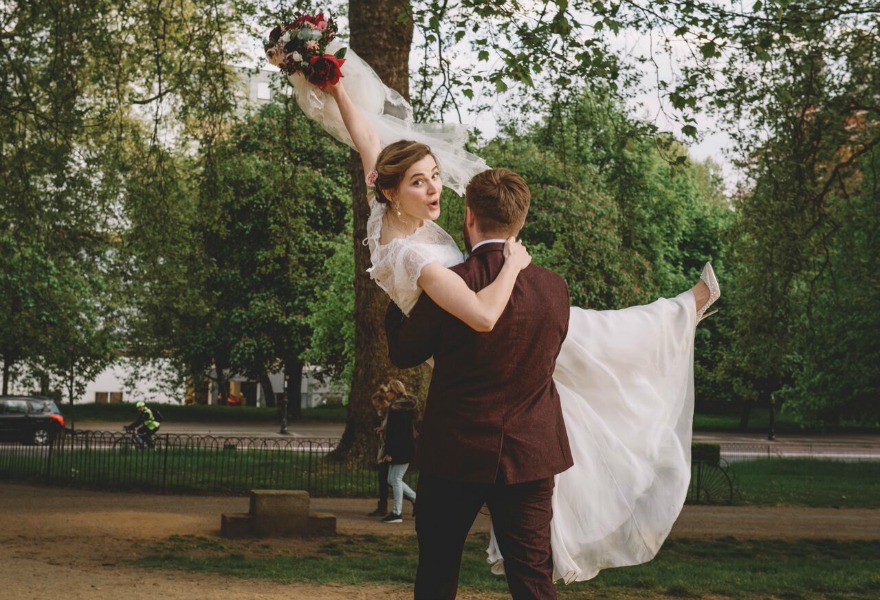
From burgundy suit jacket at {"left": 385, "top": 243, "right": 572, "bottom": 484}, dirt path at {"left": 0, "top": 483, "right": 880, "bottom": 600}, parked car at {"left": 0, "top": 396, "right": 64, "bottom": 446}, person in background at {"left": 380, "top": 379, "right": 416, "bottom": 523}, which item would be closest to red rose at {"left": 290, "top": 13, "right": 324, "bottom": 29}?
burgundy suit jacket at {"left": 385, "top": 243, "right": 572, "bottom": 484}

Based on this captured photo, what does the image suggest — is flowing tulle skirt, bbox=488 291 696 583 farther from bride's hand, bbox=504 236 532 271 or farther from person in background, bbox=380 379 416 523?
person in background, bbox=380 379 416 523

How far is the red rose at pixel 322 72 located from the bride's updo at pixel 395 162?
30.8 inches

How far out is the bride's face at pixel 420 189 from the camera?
13.3ft

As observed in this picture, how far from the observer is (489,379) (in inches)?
148

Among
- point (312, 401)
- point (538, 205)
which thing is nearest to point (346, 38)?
point (538, 205)

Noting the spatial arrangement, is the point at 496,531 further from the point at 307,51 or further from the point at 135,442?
the point at 135,442

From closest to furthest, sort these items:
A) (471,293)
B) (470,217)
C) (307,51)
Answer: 1. (471,293)
2. (470,217)
3. (307,51)

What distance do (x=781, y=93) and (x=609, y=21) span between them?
2505 mm

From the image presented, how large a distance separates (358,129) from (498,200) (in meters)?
1.05

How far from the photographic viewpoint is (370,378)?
1789 centimetres

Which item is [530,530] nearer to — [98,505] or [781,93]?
[781,93]

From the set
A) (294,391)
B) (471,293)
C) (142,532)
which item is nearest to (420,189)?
(471,293)

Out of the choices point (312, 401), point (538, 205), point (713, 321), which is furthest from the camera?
point (312, 401)

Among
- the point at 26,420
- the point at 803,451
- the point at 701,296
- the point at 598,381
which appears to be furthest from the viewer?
the point at 803,451
